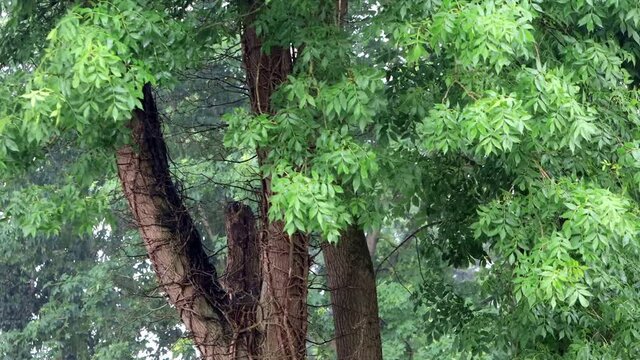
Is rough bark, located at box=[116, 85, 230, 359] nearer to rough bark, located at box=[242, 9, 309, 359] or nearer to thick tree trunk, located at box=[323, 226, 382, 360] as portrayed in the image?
A: rough bark, located at box=[242, 9, 309, 359]

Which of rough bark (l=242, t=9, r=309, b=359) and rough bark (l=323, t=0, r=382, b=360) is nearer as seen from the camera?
rough bark (l=242, t=9, r=309, b=359)

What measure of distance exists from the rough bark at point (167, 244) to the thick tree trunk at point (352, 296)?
5.06 ft

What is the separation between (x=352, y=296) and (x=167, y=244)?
2.01m

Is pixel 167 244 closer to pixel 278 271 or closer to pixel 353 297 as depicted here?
pixel 278 271

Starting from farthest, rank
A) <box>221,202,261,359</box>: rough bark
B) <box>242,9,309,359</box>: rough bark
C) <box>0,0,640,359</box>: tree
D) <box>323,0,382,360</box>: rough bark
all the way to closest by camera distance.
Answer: <box>323,0,382,360</box>: rough bark, <box>221,202,261,359</box>: rough bark, <box>242,9,309,359</box>: rough bark, <box>0,0,640,359</box>: tree

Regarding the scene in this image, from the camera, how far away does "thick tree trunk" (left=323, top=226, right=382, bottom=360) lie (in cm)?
937

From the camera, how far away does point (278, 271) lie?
782 cm

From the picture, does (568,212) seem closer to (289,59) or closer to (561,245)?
(561,245)

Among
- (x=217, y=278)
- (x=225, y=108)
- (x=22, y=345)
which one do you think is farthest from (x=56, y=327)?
(x=217, y=278)

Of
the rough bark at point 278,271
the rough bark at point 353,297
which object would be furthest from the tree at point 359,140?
the rough bark at point 353,297

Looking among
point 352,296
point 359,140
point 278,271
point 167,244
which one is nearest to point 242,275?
point 278,271

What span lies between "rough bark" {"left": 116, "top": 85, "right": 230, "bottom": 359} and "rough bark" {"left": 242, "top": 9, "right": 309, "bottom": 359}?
1.24ft

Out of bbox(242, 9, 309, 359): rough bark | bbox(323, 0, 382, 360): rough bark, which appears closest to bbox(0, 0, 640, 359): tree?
bbox(242, 9, 309, 359): rough bark

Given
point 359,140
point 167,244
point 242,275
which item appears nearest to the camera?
point 359,140
